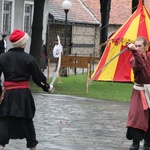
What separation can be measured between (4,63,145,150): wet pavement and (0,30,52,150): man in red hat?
1142 mm

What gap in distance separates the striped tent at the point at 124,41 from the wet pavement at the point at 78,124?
4071 mm

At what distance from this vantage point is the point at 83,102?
16.3 meters

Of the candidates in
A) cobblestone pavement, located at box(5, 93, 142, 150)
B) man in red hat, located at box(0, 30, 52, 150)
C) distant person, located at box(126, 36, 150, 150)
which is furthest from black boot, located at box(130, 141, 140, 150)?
man in red hat, located at box(0, 30, 52, 150)

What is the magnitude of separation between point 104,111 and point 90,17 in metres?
34.0

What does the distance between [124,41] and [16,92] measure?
1235 centimetres

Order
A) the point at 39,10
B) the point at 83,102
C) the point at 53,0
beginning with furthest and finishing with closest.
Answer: the point at 53,0 < the point at 39,10 < the point at 83,102

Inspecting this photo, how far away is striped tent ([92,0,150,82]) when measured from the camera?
20.7 m

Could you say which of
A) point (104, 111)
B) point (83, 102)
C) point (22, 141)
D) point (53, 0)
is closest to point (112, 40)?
point (83, 102)

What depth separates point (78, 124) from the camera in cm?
1233

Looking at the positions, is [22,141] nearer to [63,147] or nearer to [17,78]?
[63,147]

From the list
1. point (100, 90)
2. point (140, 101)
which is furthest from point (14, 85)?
point (100, 90)

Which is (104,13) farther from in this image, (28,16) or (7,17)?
(28,16)

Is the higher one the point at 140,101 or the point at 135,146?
the point at 140,101

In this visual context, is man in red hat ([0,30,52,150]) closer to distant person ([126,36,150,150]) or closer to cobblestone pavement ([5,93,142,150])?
cobblestone pavement ([5,93,142,150])
